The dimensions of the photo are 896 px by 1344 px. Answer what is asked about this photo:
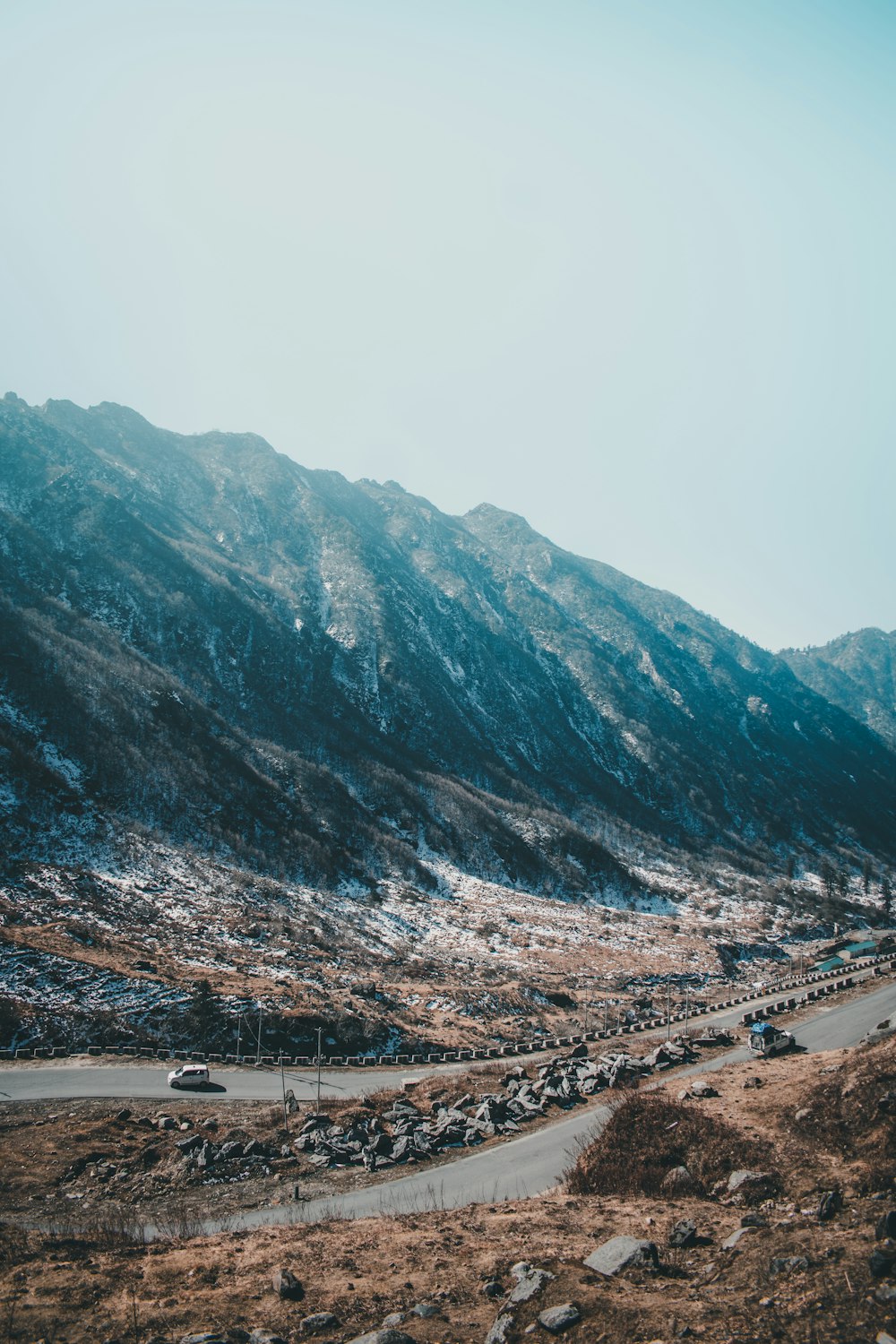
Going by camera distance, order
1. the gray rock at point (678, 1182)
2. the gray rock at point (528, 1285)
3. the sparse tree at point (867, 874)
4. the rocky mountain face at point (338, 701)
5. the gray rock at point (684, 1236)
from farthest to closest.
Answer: the sparse tree at point (867, 874)
the rocky mountain face at point (338, 701)
the gray rock at point (678, 1182)
the gray rock at point (684, 1236)
the gray rock at point (528, 1285)

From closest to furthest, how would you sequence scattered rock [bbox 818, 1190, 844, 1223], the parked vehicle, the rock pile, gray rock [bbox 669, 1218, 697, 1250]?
scattered rock [bbox 818, 1190, 844, 1223]
gray rock [bbox 669, 1218, 697, 1250]
the rock pile
the parked vehicle

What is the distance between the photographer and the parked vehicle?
27422mm

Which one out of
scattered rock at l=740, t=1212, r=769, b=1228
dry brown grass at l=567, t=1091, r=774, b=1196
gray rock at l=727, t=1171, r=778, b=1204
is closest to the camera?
scattered rock at l=740, t=1212, r=769, b=1228

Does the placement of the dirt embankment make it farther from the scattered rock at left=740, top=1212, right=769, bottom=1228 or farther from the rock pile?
the rock pile

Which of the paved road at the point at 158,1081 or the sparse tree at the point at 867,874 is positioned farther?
the sparse tree at the point at 867,874

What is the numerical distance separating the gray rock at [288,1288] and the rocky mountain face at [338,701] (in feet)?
137

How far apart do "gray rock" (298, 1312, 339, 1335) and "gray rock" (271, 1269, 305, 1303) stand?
2.90ft

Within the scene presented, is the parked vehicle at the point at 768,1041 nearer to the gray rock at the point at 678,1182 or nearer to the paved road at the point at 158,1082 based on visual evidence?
the paved road at the point at 158,1082

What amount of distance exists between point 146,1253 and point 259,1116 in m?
10.1

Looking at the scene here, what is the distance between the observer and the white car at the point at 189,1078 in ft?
80.2

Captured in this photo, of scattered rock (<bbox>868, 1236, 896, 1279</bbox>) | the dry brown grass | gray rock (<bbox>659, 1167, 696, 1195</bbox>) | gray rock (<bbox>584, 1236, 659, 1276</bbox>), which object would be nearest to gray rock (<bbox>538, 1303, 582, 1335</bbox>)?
gray rock (<bbox>584, 1236, 659, 1276</bbox>)

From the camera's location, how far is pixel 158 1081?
24969 millimetres

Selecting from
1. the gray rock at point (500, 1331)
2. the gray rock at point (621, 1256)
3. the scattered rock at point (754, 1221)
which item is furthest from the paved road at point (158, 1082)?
the scattered rock at point (754, 1221)

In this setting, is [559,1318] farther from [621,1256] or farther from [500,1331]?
[621,1256]
